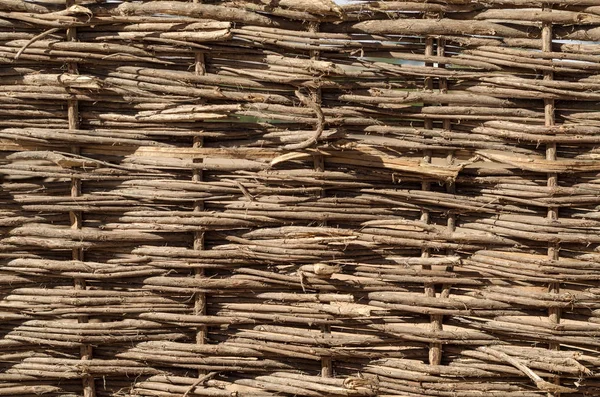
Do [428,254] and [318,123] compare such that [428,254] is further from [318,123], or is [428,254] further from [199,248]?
[199,248]

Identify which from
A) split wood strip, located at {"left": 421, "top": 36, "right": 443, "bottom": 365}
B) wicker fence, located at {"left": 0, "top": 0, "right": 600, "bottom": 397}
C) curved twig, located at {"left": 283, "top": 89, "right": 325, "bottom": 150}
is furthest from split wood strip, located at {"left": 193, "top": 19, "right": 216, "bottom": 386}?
split wood strip, located at {"left": 421, "top": 36, "right": 443, "bottom": 365}

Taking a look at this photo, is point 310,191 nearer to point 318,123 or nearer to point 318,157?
point 318,157

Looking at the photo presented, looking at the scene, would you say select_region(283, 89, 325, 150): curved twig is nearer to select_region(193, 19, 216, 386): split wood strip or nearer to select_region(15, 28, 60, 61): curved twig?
select_region(193, 19, 216, 386): split wood strip

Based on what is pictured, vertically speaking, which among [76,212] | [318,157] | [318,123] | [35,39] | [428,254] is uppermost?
[35,39]

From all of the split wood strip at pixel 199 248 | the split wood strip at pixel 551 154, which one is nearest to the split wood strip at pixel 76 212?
the split wood strip at pixel 199 248

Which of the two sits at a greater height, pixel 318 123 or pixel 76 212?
pixel 318 123

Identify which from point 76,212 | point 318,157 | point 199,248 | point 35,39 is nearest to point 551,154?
point 318,157

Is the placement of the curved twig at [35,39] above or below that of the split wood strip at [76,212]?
above

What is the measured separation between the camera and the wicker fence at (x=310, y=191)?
80.0 inches

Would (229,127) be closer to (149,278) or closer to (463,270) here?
(149,278)

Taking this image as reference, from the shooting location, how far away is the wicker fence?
2033mm

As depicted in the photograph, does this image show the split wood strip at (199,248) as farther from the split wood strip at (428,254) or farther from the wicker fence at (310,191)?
the split wood strip at (428,254)

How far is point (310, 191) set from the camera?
81.7 inches

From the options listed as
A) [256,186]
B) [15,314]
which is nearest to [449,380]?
[256,186]
